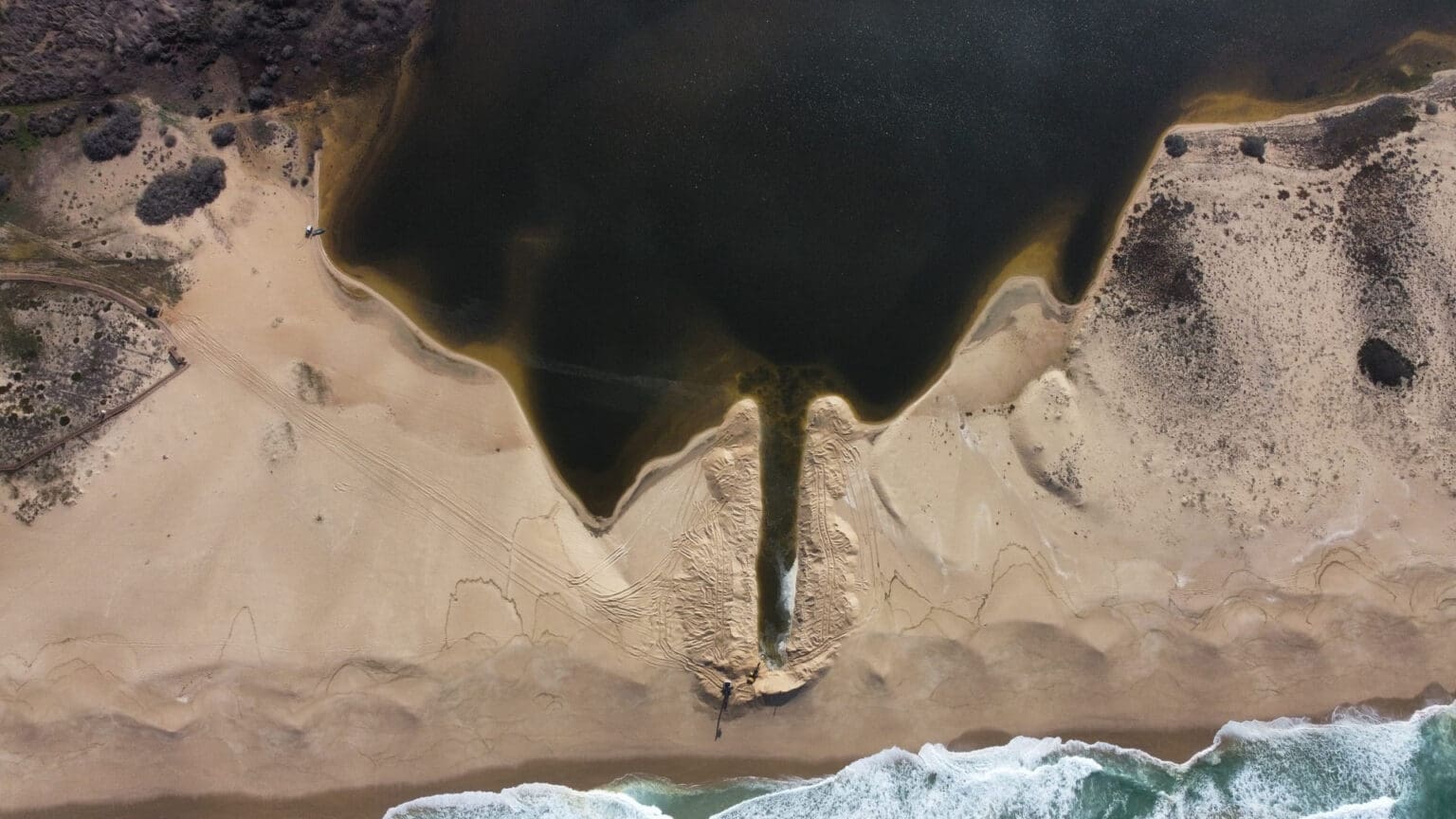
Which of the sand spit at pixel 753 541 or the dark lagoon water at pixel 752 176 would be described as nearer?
the sand spit at pixel 753 541

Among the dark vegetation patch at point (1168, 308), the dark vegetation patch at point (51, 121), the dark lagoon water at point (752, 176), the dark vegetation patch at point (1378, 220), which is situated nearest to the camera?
the dark vegetation patch at point (51, 121)

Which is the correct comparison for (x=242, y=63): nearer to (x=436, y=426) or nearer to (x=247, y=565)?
(x=436, y=426)

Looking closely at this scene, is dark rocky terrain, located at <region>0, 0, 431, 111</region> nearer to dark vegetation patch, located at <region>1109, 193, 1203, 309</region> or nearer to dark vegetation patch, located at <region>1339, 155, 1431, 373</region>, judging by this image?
dark vegetation patch, located at <region>1109, 193, 1203, 309</region>

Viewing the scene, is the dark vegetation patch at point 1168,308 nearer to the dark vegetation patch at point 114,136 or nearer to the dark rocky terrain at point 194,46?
the dark rocky terrain at point 194,46

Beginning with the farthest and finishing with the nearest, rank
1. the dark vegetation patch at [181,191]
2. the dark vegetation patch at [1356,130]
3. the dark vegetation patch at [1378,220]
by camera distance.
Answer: the dark vegetation patch at [1356,130] < the dark vegetation patch at [1378,220] < the dark vegetation patch at [181,191]

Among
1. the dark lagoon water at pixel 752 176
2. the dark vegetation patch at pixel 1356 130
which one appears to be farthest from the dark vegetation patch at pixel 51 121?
the dark vegetation patch at pixel 1356 130

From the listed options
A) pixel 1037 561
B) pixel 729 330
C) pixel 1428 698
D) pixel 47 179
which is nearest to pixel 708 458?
pixel 729 330

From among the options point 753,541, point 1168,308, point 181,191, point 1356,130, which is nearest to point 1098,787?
point 753,541
